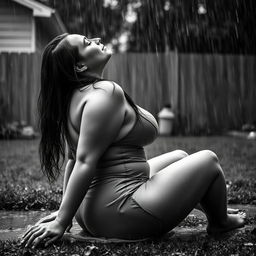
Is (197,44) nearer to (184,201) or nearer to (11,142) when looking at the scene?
(11,142)

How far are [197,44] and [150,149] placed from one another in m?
14.7

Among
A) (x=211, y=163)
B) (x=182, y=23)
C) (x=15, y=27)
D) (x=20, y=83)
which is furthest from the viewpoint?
(x=182, y=23)

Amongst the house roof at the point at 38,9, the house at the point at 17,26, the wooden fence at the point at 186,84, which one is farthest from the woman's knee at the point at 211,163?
the house at the point at 17,26

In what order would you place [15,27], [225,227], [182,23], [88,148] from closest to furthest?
1. [88,148]
2. [225,227]
3. [15,27]
4. [182,23]

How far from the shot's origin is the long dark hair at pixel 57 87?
2742 mm

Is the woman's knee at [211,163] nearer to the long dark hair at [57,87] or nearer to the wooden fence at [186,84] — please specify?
the long dark hair at [57,87]

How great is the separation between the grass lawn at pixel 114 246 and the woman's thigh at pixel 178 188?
0.22 meters

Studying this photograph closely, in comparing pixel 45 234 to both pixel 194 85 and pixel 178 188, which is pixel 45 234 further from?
pixel 194 85

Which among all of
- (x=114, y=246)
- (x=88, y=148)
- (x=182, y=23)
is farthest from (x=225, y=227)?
(x=182, y=23)

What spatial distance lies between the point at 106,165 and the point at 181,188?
1.44 feet

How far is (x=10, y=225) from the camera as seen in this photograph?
345 cm

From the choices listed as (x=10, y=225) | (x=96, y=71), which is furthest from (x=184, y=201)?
(x=10, y=225)

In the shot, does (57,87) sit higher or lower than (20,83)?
higher

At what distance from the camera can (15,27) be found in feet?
46.1
